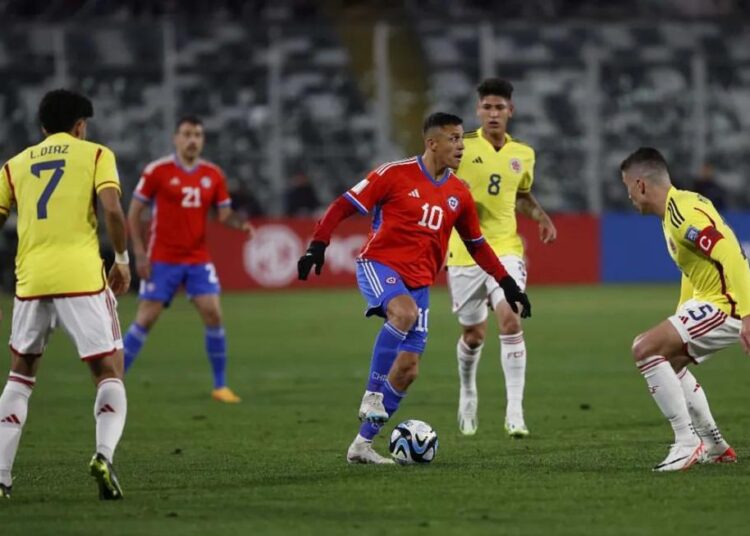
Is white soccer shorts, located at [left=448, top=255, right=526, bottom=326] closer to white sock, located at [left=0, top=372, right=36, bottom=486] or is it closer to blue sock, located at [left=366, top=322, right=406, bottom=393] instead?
blue sock, located at [left=366, top=322, right=406, bottom=393]

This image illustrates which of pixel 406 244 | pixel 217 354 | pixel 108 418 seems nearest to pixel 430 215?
pixel 406 244

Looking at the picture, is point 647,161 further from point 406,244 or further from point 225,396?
point 225,396

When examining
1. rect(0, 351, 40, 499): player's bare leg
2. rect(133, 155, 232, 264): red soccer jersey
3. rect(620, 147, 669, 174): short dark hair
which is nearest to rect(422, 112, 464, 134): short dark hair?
rect(620, 147, 669, 174): short dark hair

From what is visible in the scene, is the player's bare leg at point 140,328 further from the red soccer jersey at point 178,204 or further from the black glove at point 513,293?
the black glove at point 513,293

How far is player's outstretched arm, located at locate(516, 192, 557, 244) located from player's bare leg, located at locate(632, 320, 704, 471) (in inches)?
126

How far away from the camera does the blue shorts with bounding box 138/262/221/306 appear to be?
47.6 feet

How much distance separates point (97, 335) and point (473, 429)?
13.6ft

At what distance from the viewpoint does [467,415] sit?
11.6 m

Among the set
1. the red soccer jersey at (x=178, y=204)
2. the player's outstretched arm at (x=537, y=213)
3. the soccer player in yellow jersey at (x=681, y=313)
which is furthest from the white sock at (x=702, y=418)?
the red soccer jersey at (x=178, y=204)

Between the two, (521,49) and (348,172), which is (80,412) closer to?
(348,172)

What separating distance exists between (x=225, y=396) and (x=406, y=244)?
4.88 metres

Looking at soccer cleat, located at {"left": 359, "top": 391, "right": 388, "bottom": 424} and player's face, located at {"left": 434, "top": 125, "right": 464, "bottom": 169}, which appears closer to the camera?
soccer cleat, located at {"left": 359, "top": 391, "right": 388, "bottom": 424}

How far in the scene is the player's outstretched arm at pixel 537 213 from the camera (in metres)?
12.1

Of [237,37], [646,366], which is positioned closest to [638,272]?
[237,37]
